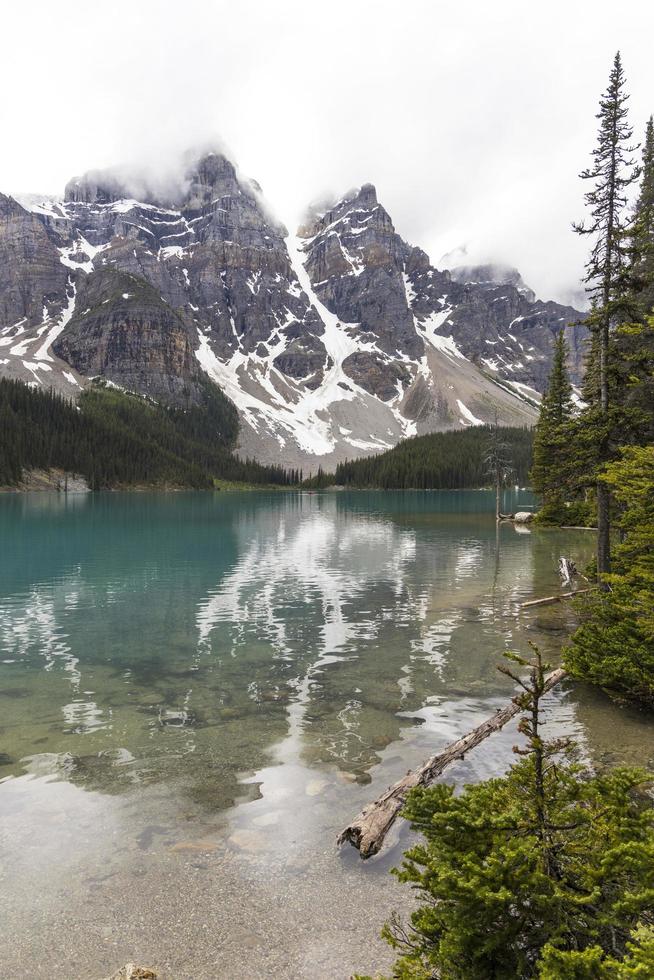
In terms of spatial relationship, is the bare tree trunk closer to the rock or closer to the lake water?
the lake water

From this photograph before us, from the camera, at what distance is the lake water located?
21.9 ft

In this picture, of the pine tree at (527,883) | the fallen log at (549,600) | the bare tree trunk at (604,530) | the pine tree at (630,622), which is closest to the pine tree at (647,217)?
the bare tree trunk at (604,530)

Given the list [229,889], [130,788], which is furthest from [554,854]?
[130,788]

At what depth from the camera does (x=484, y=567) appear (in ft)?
125

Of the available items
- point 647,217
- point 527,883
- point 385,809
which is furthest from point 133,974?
point 647,217

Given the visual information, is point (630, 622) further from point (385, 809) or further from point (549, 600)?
point (549, 600)

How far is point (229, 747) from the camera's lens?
1205 cm

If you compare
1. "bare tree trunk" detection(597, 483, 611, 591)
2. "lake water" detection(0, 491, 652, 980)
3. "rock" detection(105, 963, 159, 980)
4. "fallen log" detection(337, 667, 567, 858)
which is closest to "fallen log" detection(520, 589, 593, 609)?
"lake water" detection(0, 491, 652, 980)

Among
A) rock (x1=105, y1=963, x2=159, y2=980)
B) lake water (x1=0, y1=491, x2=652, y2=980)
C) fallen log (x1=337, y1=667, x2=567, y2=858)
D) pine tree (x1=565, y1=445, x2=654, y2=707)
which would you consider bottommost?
lake water (x1=0, y1=491, x2=652, y2=980)

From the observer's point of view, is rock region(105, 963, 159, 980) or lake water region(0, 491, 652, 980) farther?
lake water region(0, 491, 652, 980)

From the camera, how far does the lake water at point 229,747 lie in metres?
6.69

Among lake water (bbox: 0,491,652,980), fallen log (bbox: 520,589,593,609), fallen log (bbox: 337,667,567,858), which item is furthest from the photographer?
fallen log (bbox: 520,589,593,609)

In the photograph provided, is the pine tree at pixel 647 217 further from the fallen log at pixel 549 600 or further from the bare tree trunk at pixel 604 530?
the fallen log at pixel 549 600

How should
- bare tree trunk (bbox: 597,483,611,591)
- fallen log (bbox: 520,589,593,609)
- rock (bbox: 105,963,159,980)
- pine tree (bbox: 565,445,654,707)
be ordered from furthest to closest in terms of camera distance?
fallen log (bbox: 520,589,593,609) → bare tree trunk (bbox: 597,483,611,591) → pine tree (bbox: 565,445,654,707) → rock (bbox: 105,963,159,980)
